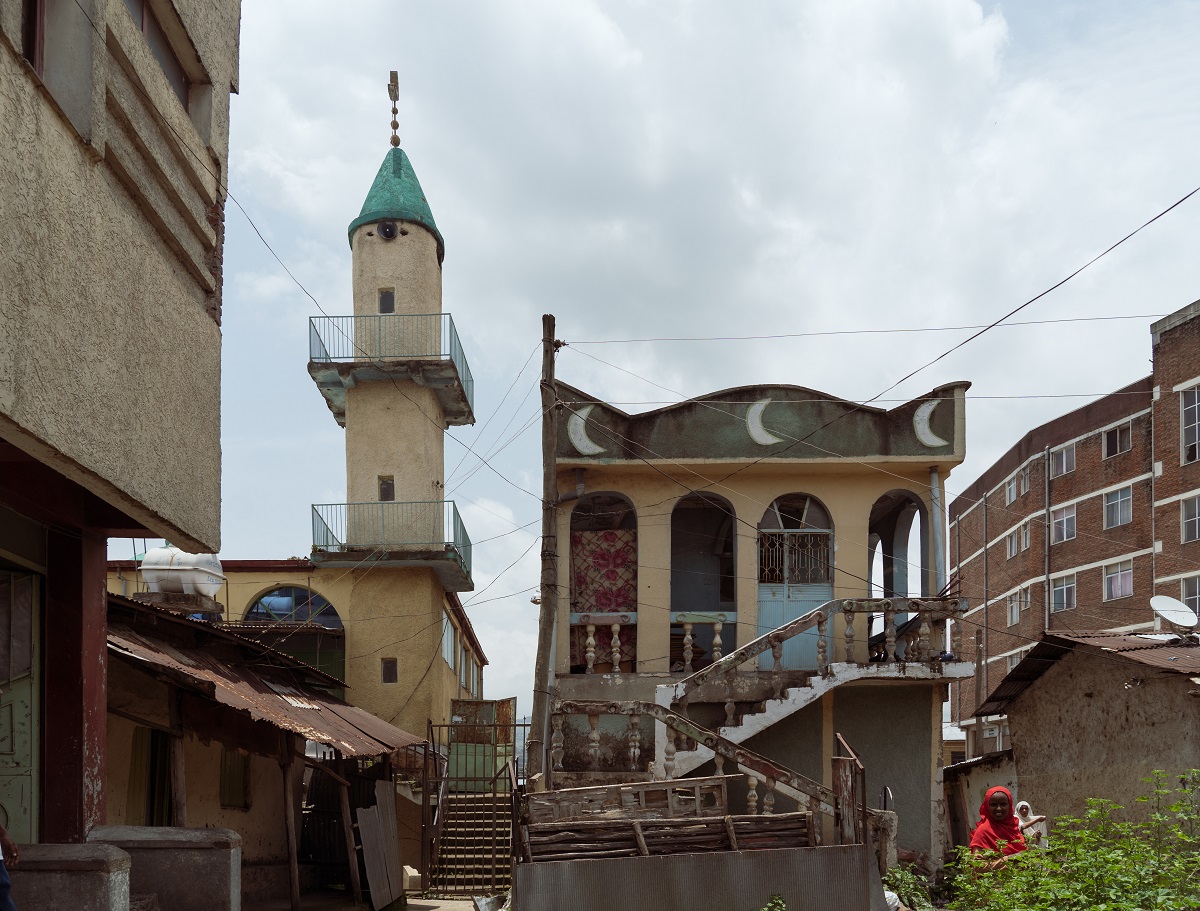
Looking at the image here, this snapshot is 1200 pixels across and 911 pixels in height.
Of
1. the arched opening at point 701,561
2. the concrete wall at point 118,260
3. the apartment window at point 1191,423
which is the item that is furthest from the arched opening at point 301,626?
the apartment window at point 1191,423

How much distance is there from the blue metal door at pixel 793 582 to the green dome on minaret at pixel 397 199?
1364cm

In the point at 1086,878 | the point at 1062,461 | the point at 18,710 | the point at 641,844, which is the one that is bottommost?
the point at 641,844

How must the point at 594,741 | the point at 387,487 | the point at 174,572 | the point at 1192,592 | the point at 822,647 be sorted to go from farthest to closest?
the point at 1192,592
the point at 387,487
the point at 174,572
the point at 822,647
the point at 594,741

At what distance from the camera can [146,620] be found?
1367cm

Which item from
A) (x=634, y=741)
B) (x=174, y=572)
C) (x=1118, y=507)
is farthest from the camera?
(x=1118, y=507)

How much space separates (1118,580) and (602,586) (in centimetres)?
2509

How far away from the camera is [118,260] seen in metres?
8.29

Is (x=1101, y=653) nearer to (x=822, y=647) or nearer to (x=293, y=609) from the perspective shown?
(x=822, y=647)

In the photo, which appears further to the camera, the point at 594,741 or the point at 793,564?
the point at 793,564

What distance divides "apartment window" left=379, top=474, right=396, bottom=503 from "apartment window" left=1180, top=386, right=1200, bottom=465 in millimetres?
22470

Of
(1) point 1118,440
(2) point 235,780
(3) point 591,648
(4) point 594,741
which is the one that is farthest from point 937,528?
(1) point 1118,440

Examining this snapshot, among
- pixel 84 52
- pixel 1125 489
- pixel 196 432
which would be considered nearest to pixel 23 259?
pixel 84 52

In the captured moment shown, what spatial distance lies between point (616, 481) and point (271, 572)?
1166 cm

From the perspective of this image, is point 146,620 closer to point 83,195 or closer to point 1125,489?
point 83,195
